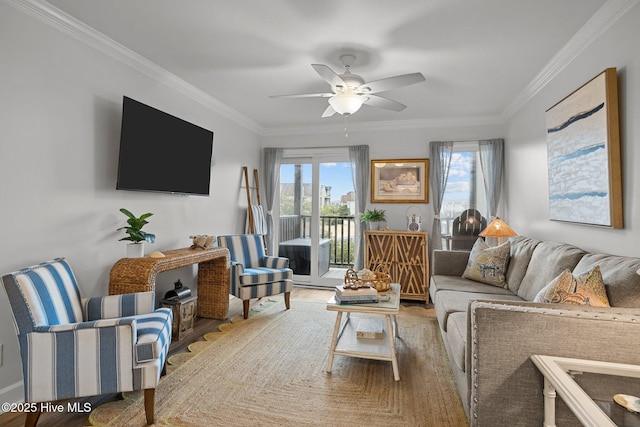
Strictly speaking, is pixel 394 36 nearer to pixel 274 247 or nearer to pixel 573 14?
pixel 573 14

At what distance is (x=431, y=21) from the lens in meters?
2.35

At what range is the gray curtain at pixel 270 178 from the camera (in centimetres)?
544

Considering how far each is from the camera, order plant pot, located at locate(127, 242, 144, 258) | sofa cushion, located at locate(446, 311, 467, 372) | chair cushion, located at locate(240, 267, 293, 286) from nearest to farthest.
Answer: sofa cushion, located at locate(446, 311, 467, 372) < plant pot, located at locate(127, 242, 144, 258) < chair cushion, located at locate(240, 267, 293, 286)

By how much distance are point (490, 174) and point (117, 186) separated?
4461mm

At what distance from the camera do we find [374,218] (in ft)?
15.7

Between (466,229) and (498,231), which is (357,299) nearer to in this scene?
(498,231)

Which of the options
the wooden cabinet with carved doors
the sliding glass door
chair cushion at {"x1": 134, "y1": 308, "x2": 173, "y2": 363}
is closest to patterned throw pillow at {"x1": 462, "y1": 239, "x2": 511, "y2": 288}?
the wooden cabinet with carved doors

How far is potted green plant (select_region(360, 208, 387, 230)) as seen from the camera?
478cm

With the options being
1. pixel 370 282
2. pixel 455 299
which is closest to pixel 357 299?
pixel 370 282

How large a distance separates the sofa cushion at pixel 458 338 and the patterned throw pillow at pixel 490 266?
3.64ft

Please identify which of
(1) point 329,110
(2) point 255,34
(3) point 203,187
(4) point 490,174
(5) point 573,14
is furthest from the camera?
(4) point 490,174

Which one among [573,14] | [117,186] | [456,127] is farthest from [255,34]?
[456,127]

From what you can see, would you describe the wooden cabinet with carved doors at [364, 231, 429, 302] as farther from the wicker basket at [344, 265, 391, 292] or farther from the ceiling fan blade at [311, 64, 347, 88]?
the ceiling fan blade at [311, 64, 347, 88]

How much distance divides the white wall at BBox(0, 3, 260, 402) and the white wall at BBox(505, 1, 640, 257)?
3.72 metres
